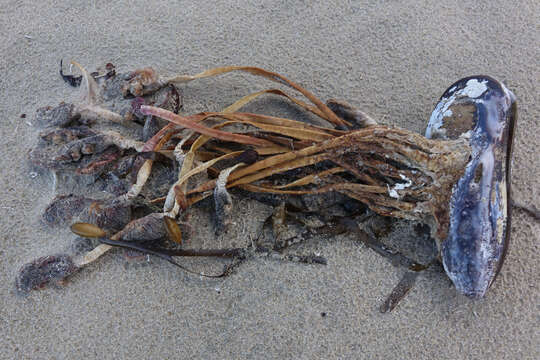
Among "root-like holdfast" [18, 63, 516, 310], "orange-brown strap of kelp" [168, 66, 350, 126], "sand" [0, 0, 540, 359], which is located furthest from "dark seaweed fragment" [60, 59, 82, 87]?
"orange-brown strap of kelp" [168, 66, 350, 126]

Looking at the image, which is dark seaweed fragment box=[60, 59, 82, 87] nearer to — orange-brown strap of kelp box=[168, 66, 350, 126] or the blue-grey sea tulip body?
orange-brown strap of kelp box=[168, 66, 350, 126]

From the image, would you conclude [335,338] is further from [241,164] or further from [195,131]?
[195,131]

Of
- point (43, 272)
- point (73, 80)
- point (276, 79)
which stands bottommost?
point (43, 272)

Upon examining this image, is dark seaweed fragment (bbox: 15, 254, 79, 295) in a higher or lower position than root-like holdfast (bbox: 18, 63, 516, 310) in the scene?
lower

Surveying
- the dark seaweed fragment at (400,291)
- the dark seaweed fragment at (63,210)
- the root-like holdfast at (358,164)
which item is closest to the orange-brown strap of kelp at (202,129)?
the root-like holdfast at (358,164)

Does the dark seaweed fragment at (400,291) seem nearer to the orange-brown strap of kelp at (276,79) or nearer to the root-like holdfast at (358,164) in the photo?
the root-like holdfast at (358,164)

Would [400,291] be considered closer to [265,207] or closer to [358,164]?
[358,164]

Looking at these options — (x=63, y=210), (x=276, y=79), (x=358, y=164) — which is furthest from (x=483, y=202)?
(x=63, y=210)
